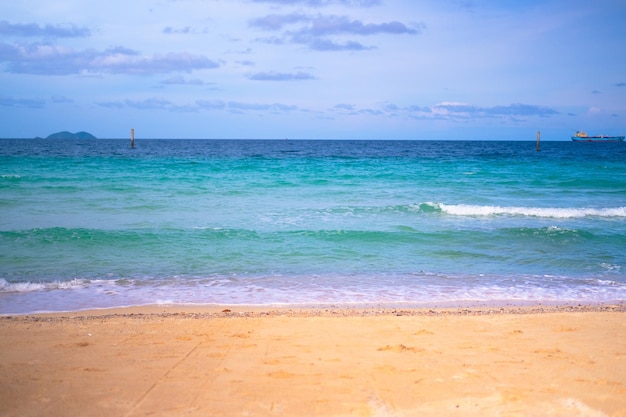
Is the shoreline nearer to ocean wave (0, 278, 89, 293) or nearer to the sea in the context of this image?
the sea

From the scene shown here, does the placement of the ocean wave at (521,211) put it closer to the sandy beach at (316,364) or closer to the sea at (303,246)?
the sea at (303,246)

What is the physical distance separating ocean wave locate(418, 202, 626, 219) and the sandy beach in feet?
34.1

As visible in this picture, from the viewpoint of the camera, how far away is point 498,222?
15.2m

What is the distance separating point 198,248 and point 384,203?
930 centimetres

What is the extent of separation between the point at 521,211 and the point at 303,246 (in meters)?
9.26

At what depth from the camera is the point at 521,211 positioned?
17062 millimetres

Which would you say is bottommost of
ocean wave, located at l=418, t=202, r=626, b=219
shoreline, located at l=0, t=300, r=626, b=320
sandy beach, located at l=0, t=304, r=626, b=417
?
shoreline, located at l=0, t=300, r=626, b=320

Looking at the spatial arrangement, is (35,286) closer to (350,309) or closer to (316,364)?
(350,309)

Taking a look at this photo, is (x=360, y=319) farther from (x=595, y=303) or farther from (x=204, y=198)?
(x=204, y=198)

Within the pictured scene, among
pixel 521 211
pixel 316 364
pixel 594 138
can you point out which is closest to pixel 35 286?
pixel 316 364

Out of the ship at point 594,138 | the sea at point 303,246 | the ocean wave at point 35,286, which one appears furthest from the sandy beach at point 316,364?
the ship at point 594,138

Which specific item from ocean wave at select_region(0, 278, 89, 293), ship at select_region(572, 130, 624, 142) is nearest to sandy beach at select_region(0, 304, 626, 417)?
ocean wave at select_region(0, 278, 89, 293)

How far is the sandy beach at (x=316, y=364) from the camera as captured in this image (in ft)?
13.0

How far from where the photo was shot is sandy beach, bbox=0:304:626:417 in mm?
3963
